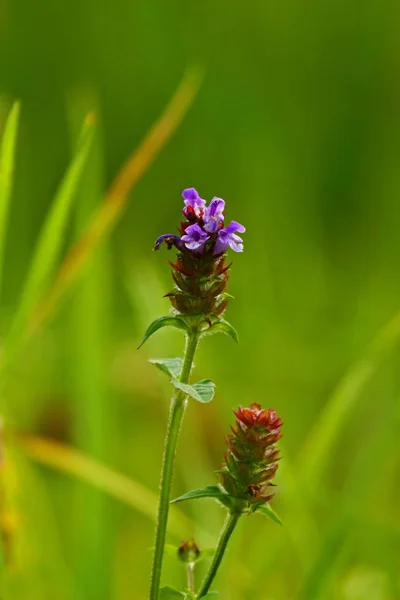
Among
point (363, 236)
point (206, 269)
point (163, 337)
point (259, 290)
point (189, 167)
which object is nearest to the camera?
point (206, 269)

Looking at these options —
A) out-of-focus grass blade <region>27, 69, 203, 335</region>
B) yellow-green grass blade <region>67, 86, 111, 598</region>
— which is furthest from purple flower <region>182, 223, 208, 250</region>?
yellow-green grass blade <region>67, 86, 111, 598</region>

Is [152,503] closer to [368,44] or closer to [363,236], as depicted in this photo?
[363,236]

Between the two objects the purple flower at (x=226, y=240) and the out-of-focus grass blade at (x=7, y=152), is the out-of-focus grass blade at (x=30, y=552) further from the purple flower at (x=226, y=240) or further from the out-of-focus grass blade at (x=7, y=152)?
the purple flower at (x=226, y=240)

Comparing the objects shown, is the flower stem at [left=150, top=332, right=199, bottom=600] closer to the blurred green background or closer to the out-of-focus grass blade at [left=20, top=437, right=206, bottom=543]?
the blurred green background

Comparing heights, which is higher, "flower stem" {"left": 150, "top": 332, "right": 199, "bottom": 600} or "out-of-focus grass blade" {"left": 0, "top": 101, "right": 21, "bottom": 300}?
"out-of-focus grass blade" {"left": 0, "top": 101, "right": 21, "bottom": 300}

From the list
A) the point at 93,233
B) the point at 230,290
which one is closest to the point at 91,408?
the point at 93,233

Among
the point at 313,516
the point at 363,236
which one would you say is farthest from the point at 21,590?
the point at 363,236

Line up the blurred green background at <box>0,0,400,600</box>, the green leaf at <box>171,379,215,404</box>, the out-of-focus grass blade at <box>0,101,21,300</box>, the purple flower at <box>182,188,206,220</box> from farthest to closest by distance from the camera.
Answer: the blurred green background at <box>0,0,400,600</box>, the out-of-focus grass blade at <box>0,101,21,300</box>, the purple flower at <box>182,188,206,220</box>, the green leaf at <box>171,379,215,404</box>
